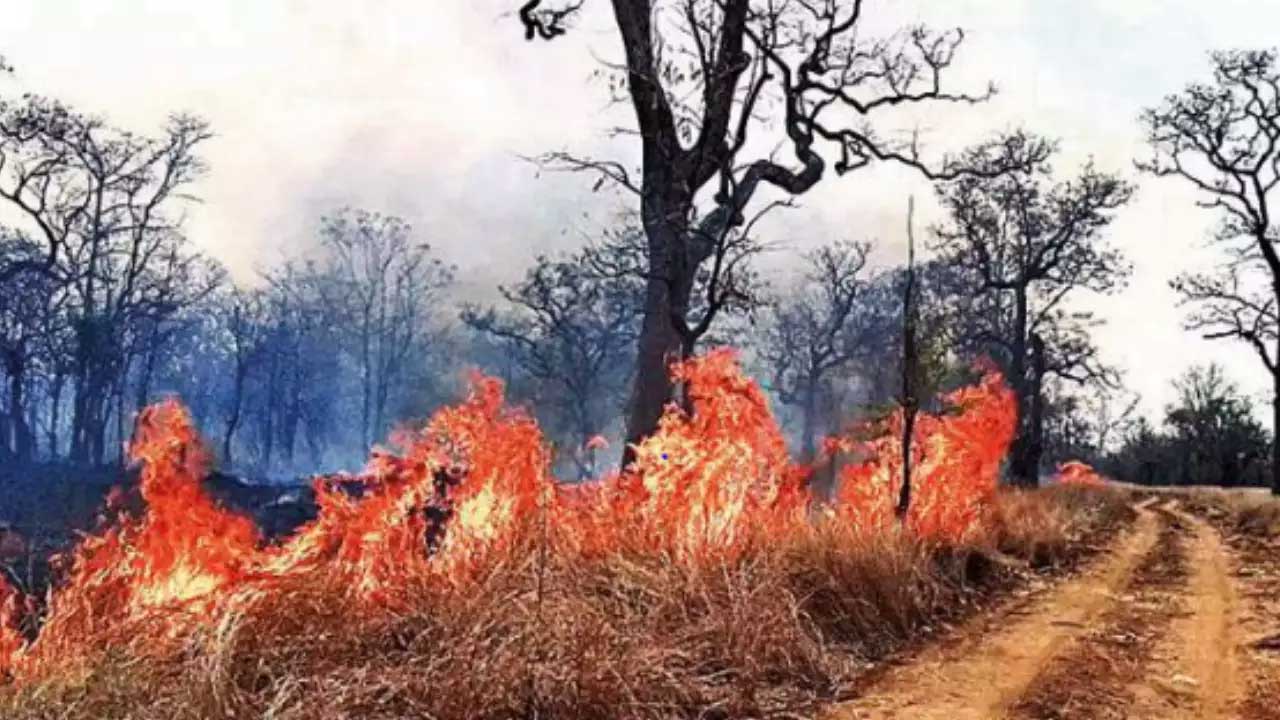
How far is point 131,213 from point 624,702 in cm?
3739

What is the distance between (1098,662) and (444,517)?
4870 millimetres

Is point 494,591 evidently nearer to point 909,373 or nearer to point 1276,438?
point 909,373

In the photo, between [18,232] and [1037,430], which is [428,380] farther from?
[1037,430]

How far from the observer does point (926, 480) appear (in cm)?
1170

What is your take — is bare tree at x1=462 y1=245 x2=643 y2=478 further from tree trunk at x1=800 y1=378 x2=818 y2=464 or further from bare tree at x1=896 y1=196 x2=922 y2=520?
bare tree at x1=896 y1=196 x2=922 y2=520

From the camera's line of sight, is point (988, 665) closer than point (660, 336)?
Yes

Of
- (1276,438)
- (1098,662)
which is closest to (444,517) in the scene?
(1098,662)

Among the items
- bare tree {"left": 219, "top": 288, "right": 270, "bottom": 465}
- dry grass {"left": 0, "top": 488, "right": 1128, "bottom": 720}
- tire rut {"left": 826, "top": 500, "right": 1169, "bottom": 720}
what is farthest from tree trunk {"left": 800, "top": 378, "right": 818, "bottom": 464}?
dry grass {"left": 0, "top": 488, "right": 1128, "bottom": 720}

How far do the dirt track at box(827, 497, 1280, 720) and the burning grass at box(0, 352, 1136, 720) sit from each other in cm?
50

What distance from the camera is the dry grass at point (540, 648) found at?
15.7 ft

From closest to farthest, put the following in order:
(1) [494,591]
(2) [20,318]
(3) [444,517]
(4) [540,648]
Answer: (4) [540,648] < (1) [494,591] < (3) [444,517] < (2) [20,318]

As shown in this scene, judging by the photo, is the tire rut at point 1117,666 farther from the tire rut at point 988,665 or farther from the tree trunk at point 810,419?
the tree trunk at point 810,419

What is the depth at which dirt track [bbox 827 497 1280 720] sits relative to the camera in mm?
5984

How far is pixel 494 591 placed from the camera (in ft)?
19.7
